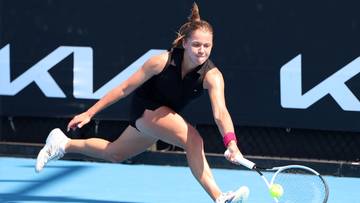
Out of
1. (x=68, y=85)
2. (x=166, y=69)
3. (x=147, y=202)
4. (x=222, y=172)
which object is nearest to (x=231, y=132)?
(x=166, y=69)

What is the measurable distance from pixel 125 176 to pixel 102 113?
2.31 ft

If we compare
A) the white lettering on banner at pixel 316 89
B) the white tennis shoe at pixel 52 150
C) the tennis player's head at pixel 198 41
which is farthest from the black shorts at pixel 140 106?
the white lettering on banner at pixel 316 89

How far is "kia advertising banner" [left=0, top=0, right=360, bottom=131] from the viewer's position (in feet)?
21.7

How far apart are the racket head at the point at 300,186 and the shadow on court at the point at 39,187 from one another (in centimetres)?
129

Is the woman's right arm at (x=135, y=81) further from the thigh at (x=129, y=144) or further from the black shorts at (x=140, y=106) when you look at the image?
the thigh at (x=129, y=144)

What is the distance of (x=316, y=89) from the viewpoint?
6648mm

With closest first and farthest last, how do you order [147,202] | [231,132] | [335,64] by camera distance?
[231,132], [147,202], [335,64]

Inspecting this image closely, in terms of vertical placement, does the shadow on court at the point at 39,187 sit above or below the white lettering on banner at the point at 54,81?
below

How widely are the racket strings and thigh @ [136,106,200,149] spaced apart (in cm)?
60

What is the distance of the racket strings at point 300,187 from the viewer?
195 inches

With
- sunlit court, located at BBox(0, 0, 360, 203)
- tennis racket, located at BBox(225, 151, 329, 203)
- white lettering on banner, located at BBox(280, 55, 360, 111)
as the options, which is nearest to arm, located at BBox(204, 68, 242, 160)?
tennis racket, located at BBox(225, 151, 329, 203)

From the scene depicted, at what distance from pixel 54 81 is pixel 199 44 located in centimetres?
Answer: 241

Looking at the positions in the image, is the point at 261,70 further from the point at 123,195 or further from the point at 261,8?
the point at 123,195

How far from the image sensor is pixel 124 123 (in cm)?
720
